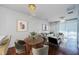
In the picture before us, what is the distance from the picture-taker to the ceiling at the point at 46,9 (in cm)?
184

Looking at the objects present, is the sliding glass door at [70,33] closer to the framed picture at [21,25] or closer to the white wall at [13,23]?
the white wall at [13,23]

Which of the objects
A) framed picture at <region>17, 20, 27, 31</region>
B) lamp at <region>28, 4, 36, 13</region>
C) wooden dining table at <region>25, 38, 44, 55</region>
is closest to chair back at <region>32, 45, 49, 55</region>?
wooden dining table at <region>25, 38, 44, 55</region>

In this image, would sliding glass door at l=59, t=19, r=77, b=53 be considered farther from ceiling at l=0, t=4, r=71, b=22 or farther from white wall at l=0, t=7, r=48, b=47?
white wall at l=0, t=7, r=48, b=47

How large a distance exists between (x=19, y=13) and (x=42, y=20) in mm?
404

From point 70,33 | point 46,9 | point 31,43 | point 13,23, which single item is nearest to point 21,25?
point 13,23

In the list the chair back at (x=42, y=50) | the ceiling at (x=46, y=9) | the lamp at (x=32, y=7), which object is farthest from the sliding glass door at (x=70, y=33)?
the lamp at (x=32, y=7)

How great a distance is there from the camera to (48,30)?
1.93 meters

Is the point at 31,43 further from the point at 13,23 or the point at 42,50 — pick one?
the point at 13,23

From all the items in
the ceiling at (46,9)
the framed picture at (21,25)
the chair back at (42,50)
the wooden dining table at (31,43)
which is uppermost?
the ceiling at (46,9)

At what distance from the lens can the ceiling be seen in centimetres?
184

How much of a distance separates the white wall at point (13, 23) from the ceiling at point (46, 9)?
2.7 inches

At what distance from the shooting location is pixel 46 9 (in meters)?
1.87

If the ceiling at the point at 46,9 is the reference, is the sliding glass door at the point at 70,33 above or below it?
below
